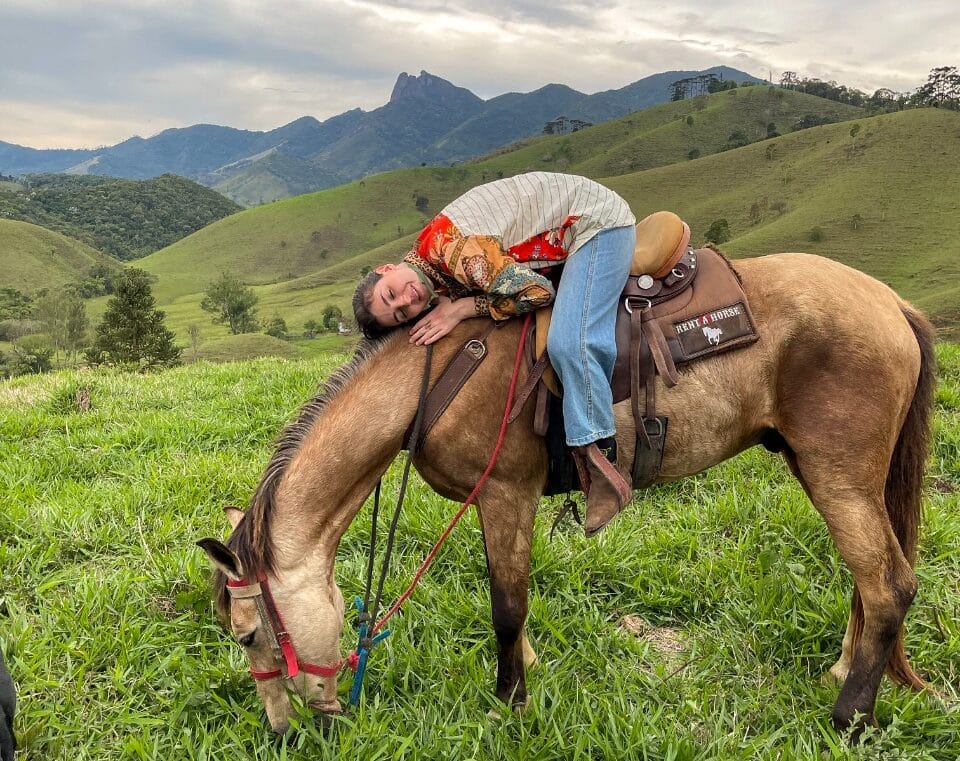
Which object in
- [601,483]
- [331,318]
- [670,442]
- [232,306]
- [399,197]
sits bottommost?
[331,318]

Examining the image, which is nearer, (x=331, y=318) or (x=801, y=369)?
(x=801, y=369)

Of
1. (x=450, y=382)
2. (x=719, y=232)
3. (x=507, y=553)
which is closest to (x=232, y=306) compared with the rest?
(x=719, y=232)

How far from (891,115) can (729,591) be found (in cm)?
11135

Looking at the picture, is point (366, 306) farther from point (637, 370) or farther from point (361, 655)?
point (361, 655)

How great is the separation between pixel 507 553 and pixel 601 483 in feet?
1.96

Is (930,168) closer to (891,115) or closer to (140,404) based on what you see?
(891,115)

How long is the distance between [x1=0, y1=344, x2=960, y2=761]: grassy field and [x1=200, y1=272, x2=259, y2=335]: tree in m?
94.7

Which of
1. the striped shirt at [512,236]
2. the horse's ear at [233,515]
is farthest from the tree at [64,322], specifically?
the striped shirt at [512,236]

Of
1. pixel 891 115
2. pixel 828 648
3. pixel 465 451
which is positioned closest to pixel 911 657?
pixel 828 648

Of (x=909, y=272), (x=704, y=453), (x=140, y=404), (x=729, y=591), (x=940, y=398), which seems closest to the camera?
(x=704, y=453)

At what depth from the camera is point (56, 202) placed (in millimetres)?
190250

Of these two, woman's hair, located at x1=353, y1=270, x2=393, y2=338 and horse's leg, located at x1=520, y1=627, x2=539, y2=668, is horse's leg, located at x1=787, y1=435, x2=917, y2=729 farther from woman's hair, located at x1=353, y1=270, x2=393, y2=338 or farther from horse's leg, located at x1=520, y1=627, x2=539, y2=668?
woman's hair, located at x1=353, y1=270, x2=393, y2=338

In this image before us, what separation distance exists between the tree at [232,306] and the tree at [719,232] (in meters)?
67.5

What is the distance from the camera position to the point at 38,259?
127m
